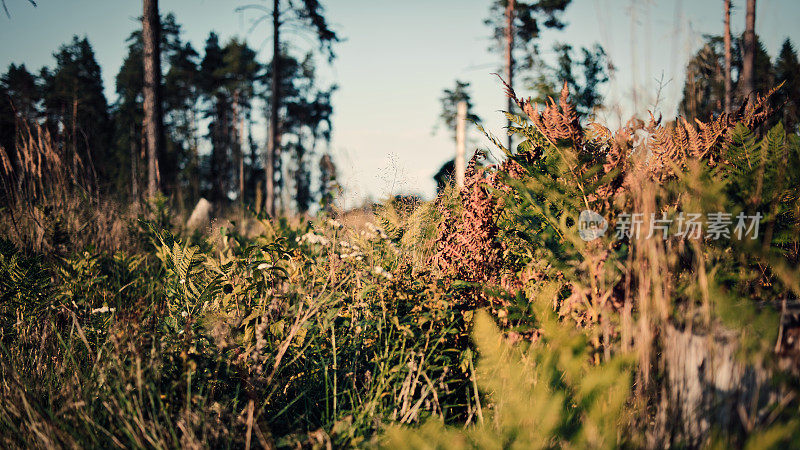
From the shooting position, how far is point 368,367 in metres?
1.73

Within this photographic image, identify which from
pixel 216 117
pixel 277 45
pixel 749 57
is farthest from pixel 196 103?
pixel 749 57

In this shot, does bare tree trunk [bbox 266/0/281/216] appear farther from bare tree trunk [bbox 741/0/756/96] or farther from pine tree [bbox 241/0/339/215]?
bare tree trunk [bbox 741/0/756/96]

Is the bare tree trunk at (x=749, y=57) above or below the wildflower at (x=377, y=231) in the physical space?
above

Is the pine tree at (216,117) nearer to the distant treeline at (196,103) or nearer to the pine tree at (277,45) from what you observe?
the distant treeline at (196,103)

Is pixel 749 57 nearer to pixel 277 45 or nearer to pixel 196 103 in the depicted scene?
pixel 277 45

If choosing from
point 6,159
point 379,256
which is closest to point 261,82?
point 6,159

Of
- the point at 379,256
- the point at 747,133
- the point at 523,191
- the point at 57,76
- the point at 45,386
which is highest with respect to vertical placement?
the point at 57,76

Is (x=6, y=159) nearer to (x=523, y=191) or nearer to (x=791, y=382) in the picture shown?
(x=523, y=191)

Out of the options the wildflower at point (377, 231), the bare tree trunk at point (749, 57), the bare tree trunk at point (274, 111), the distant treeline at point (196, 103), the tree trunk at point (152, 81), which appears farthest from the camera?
the distant treeline at point (196, 103)

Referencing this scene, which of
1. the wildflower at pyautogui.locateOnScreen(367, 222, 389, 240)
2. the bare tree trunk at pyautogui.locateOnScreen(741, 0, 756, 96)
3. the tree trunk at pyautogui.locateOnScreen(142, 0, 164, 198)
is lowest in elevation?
the wildflower at pyautogui.locateOnScreen(367, 222, 389, 240)

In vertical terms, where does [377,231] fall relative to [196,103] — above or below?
below

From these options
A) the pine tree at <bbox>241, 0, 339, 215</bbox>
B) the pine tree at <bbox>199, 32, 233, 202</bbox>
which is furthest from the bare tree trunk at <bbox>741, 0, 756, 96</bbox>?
the pine tree at <bbox>199, 32, 233, 202</bbox>

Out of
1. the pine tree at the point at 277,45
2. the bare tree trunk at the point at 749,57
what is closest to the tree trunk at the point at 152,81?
the pine tree at the point at 277,45

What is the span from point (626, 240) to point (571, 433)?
844 mm
